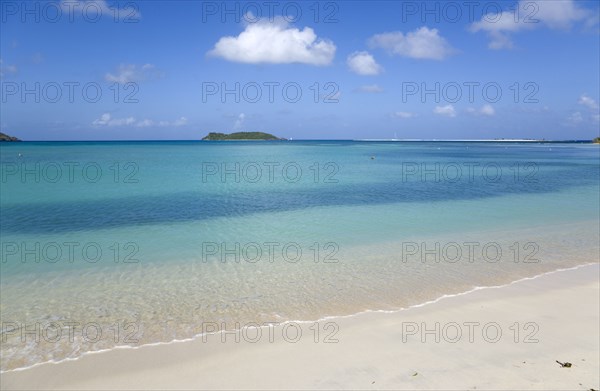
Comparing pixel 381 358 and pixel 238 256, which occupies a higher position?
pixel 238 256

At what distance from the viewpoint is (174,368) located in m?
5.53

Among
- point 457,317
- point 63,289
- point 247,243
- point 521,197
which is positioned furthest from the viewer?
point 521,197

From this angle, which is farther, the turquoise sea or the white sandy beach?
the turquoise sea

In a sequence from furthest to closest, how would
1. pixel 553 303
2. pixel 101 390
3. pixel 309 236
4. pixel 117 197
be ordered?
pixel 117 197 → pixel 309 236 → pixel 553 303 → pixel 101 390

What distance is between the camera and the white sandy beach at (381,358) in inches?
200

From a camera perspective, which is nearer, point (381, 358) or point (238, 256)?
point (381, 358)

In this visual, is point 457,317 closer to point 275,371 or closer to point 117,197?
point 275,371

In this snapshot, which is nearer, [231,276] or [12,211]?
[231,276]

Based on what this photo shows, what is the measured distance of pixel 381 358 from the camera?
559 centimetres

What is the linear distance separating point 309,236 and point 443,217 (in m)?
5.95

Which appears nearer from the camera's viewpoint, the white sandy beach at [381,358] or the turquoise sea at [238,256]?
the white sandy beach at [381,358]

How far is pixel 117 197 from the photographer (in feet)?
67.0

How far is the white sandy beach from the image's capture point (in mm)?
5078

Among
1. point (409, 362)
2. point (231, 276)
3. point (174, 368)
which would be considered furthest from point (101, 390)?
point (231, 276)
